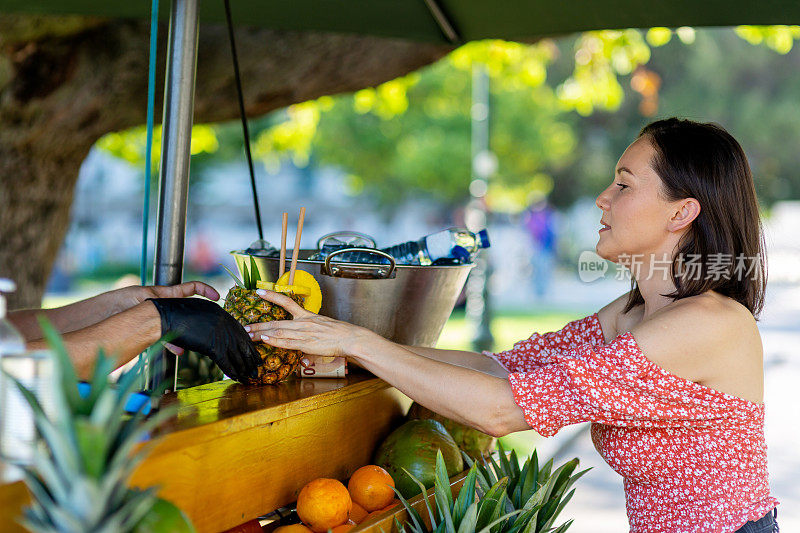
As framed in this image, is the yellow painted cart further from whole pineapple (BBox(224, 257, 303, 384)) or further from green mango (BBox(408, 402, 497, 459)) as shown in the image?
green mango (BBox(408, 402, 497, 459))

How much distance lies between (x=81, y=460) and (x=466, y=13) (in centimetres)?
298

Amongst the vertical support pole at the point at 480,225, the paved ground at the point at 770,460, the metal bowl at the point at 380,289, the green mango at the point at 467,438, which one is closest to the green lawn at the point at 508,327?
the vertical support pole at the point at 480,225

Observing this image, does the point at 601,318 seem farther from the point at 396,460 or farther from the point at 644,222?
the point at 396,460

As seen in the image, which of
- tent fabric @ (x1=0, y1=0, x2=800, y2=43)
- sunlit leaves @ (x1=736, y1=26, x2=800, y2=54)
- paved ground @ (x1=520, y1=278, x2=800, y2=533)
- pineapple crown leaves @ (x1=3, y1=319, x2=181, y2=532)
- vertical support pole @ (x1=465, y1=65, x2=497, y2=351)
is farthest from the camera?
vertical support pole @ (x1=465, y1=65, x2=497, y2=351)

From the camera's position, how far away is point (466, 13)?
370 cm

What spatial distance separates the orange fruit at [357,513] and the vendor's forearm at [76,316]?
1013 millimetres

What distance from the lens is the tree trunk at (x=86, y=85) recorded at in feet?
15.5

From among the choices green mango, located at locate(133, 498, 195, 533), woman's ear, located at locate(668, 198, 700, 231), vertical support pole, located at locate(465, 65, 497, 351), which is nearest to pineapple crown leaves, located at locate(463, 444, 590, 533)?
woman's ear, located at locate(668, 198, 700, 231)

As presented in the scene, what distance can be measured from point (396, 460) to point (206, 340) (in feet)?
2.64

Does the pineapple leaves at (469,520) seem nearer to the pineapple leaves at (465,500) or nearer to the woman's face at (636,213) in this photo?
the pineapple leaves at (465,500)

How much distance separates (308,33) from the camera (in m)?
5.23

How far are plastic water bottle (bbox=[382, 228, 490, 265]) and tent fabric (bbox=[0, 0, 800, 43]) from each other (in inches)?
45.0

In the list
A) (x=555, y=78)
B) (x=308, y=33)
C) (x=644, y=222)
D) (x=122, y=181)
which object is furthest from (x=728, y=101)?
(x=644, y=222)

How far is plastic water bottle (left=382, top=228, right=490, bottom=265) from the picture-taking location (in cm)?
288
